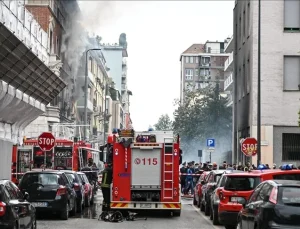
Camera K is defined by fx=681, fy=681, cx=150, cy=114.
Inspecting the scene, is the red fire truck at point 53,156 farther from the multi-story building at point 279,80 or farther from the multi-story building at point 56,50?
the multi-story building at point 56,50

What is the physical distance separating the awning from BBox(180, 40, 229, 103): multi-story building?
107 metres

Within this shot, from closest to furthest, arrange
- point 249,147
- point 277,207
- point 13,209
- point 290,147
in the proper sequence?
point 277,207 → point 13,209 → point 249,147 → point 290,147

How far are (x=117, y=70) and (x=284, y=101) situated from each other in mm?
100669

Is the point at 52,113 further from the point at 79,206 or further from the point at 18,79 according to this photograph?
the point at 79,206

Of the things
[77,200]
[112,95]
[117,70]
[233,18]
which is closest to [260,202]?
[77,200]

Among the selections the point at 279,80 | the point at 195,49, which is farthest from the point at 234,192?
the point at 195,49

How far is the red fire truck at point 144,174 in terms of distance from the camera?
20.8 m

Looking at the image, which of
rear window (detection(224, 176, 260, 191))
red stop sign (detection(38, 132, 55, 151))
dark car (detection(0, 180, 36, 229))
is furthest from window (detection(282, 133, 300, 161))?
dark car (detection(0, 180, 36, 229))

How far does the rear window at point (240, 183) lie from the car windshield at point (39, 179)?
5.76 meters

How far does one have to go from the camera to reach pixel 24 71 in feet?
106

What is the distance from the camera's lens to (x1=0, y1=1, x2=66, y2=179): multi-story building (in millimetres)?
27769

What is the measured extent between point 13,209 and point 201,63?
463 feet

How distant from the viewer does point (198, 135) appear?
79688mm

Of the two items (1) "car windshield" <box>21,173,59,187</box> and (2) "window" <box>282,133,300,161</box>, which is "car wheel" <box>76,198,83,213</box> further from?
(2) "window" <box>282,133,300,161</box>
